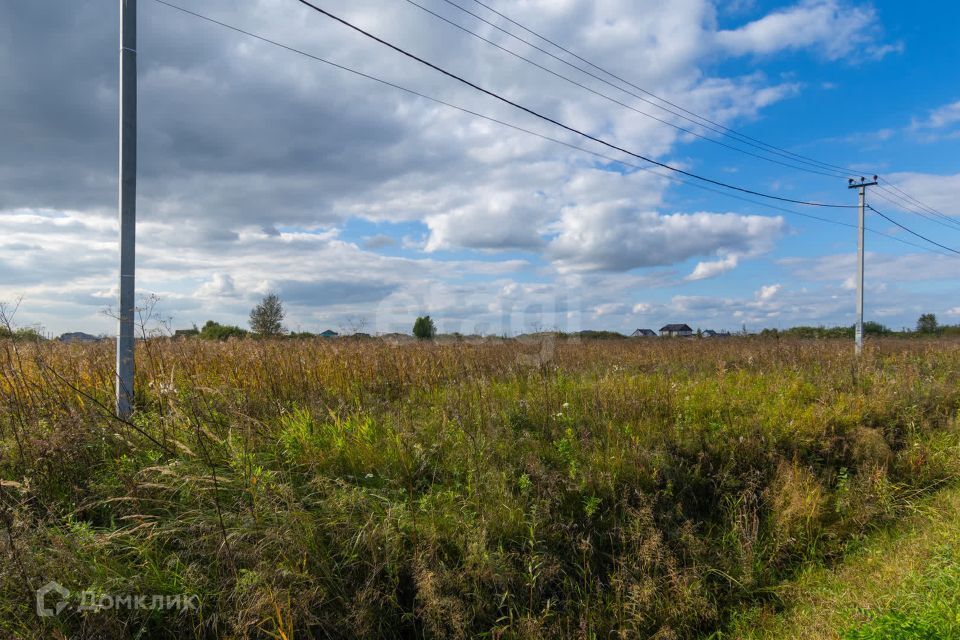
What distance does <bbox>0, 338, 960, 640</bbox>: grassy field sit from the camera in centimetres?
308

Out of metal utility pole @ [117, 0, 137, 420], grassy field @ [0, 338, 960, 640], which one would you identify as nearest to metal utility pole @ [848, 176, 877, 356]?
grassy field @ [0, 338, 960, 640]

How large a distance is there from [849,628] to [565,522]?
1.96 metres

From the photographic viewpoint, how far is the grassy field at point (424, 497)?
3076mm

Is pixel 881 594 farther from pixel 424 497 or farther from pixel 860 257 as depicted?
pixel 860 257

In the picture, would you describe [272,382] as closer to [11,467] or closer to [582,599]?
[11,467]

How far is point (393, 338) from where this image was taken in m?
9.26

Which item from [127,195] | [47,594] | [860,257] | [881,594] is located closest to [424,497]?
[47,594]

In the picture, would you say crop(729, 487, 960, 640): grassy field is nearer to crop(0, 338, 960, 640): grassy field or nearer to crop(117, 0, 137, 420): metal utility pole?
crop(0, 338, 960, 640): grassy field

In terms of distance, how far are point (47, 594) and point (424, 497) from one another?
2269 millimetres

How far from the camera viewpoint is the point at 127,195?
503 centimetres

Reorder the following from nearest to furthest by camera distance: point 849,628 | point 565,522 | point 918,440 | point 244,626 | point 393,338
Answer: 1. point 244,626
2. point 849,628
3. point 565,522
4. point 918,440
5. point 393,338

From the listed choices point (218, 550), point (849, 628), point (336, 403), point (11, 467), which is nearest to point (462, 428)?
point (336, 403)

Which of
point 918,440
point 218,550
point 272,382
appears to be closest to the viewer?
point 218,550

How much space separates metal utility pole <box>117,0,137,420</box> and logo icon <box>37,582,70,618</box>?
2.40m
